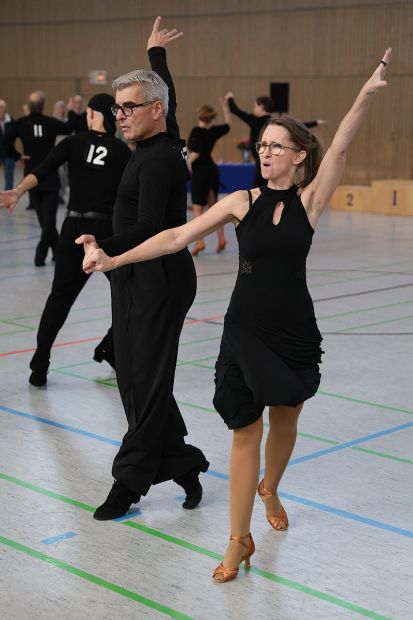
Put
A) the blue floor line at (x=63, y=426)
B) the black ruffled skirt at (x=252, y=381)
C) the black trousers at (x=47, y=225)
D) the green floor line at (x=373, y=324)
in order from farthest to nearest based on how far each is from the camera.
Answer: the black trousers at (x=47, y=225) → the green floor line at (x=373, y=324) → the blue floor line at (x=63, y=426) → the black ruffled skirt at (x=252, y=381)

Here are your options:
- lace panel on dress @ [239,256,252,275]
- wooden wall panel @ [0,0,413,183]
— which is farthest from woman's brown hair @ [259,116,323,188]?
wooden wall panel @ [0,0,413,183]

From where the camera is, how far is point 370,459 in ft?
15.6

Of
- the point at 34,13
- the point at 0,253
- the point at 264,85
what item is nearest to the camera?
the point at 0,253

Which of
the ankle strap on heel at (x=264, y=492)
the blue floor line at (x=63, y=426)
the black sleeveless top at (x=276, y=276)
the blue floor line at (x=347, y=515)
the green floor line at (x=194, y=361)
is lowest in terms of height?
the green floor line at (x=194, y=361)

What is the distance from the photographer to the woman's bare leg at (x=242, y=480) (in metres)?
3.45

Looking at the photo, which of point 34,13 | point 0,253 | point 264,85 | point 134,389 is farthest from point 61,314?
point 34,13

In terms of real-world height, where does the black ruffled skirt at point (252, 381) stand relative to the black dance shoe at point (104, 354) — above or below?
above

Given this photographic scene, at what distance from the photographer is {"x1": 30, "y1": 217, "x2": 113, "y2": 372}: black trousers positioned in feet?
19.5

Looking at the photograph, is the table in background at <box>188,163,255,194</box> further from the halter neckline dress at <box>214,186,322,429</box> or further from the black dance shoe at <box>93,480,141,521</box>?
the halter neckline dress at <box>214,186,322,429</box>

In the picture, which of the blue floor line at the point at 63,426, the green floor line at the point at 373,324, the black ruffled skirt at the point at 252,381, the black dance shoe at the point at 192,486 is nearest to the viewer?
the black ruffled skirt at the point at 252,381

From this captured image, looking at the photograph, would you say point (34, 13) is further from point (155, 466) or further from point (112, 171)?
point (155, 466)

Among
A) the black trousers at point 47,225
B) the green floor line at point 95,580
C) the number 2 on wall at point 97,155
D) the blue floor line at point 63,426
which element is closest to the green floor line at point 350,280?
the black trousers at point 47,225

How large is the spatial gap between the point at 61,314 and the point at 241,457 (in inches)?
112

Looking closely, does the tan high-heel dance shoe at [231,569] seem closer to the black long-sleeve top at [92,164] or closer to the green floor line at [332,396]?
the green floor line at [332,396]
